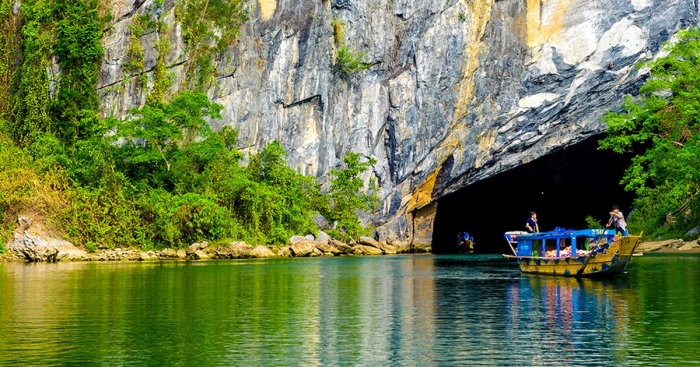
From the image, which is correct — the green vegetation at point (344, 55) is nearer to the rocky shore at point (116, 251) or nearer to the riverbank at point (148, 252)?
the riverbank at point (148, 252)

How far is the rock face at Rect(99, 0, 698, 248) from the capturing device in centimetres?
4919

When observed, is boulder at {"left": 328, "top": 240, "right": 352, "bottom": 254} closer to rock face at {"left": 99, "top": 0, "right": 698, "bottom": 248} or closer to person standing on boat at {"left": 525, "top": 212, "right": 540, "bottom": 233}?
rock face at {"left": 99, "top": 0, "right": 698, "bottom": 248}

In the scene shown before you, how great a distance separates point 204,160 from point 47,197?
8175 millimetres

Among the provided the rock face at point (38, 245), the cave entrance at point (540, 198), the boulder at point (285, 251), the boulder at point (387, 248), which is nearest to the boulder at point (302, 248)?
the boulder at point (285, 251)

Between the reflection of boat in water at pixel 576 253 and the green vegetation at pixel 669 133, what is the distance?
15218mm

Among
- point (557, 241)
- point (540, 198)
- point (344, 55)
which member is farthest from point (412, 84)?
point (557, 241)

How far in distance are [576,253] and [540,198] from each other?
37278 millimetres

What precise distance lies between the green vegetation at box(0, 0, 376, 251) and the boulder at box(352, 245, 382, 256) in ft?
6.33

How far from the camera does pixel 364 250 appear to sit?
4866cm

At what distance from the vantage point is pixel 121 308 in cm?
1948

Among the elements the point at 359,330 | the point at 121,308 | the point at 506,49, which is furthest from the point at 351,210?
the point at 359,330

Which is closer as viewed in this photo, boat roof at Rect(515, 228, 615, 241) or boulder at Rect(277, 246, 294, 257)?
boat roof at Rect(515, 228, 615, 241)

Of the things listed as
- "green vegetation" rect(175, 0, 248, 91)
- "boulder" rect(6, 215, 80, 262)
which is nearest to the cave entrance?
"green vegetation" rect(175, 0, 248, 91)

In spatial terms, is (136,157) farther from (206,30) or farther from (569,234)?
(569,234)
